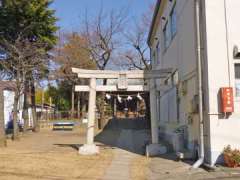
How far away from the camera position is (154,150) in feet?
55.0

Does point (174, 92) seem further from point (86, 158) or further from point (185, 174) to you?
point (185, 174)

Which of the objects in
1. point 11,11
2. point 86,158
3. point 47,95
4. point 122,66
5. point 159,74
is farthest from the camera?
point 47,95

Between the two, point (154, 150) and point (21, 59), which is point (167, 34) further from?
point (21, 59)

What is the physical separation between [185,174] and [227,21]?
183 inches

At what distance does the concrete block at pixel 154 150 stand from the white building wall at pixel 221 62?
4.27 meters

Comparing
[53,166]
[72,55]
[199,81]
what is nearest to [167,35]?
[199,81]

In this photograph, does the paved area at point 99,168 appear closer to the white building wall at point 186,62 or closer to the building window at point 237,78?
the white building wall at point 186,62

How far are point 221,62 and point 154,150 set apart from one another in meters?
5.34

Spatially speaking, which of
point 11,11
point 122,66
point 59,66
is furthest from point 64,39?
point 11,11

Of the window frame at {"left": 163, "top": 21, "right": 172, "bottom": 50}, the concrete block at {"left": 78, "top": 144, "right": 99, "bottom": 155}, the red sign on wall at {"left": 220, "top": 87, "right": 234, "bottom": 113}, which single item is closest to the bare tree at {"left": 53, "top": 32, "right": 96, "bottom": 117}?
the window frame at {"left": 163, "top": 21, "right": 172, "bottom": 50}

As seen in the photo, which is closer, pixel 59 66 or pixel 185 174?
pixel 185 174

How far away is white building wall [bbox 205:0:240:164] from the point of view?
12641mm

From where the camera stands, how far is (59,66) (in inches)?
1870

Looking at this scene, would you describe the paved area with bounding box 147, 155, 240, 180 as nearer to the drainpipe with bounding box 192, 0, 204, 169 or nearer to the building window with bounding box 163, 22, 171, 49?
the drainpipe with bounding box 192, 0, 204, 169
